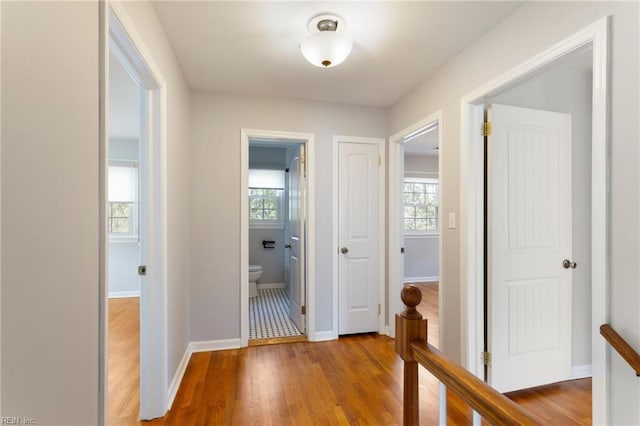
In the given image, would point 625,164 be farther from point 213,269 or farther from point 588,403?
point 213,269

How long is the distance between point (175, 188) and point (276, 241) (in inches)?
128

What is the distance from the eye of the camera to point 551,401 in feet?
6.66

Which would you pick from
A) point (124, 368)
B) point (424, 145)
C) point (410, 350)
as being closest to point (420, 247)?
point (424, 145)

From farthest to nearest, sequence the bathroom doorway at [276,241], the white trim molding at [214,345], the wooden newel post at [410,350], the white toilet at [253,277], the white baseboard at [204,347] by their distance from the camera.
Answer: the white toilet at [253,277] → the bathroom doorway at [276,241] → the white trim molding at [214,345] → the white baseboard at [204,347] → the wooden newel post at [410,350]

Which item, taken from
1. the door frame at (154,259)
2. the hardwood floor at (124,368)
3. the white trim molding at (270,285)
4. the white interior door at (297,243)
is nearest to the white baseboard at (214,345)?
the hardwood floor at (124,368)

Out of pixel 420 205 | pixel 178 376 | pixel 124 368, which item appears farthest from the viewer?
pixel 420 205

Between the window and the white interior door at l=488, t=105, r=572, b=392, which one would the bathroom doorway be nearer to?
the white interior door at l=488, t=105, r=572, b=392

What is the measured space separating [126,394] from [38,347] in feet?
5.78

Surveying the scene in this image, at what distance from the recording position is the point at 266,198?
5332mm

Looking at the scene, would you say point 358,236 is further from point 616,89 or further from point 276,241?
point 276,241

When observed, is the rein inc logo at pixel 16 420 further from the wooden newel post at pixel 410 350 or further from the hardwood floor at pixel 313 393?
the hardwood floor at pixel 313 393

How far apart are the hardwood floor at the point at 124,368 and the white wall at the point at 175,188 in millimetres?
299

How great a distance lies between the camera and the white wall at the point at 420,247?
5.72 meters

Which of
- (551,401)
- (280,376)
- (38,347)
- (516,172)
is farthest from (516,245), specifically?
(38,347)
